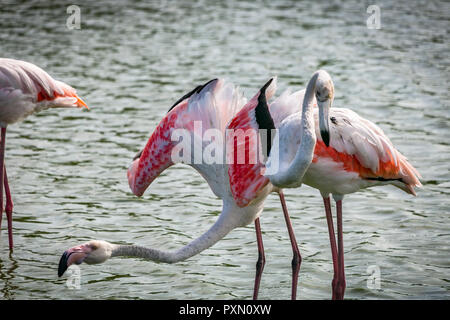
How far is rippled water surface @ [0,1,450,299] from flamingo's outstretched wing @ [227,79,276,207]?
2.94 ft

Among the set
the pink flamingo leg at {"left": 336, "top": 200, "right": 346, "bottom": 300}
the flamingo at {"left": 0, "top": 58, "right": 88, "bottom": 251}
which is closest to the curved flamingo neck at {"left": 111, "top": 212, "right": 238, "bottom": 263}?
the pink flamingo leg at {"left": 336, "top": 200, "right": 346, "bottom": 300}

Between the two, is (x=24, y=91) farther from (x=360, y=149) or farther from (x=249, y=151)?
(x=360, y=149)

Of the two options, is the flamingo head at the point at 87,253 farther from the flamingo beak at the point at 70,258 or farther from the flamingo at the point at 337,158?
the flamingo at the point at 337,158

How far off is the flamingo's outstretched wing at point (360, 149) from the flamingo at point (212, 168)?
430 millimetres

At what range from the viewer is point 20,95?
236 inches

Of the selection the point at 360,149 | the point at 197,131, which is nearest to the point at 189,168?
the point at 197,131

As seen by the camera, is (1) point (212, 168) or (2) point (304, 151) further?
(1) point (212, 168)

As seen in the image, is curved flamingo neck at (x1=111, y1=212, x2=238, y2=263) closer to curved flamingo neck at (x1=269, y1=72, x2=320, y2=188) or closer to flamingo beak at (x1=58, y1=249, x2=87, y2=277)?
flamingo beak at (x1=58, y1=249, x2=87, y2=277)

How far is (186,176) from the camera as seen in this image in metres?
7.97

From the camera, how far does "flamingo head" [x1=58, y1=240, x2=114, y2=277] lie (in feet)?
15.0

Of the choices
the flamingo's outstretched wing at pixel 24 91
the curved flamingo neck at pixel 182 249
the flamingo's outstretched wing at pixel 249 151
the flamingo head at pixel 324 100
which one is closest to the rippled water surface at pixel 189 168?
the curved flamingo neck at pixel 182 249

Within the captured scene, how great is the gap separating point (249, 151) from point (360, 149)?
28.3 inches

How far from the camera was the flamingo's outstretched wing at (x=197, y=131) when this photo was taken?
5305 millimetres
